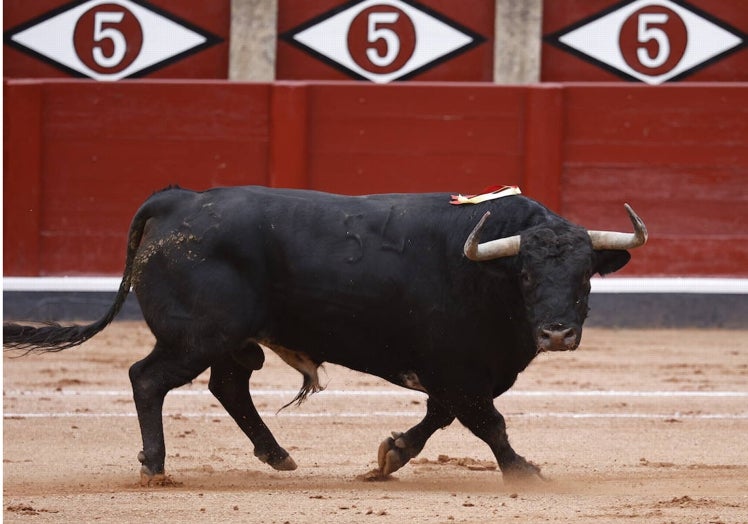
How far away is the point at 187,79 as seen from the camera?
10539 millimetres

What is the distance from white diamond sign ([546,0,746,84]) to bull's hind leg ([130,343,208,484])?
6.17 metres

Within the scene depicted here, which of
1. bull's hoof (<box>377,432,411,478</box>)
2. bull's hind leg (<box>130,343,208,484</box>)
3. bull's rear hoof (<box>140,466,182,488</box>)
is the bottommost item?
bull's rear hoof (<box>140,466,182,488</box>)

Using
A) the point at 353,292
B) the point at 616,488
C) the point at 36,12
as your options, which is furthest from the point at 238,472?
the point at 36,12

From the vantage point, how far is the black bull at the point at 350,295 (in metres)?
4.75

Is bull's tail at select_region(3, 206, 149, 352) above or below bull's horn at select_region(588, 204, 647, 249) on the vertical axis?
below

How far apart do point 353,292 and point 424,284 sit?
23 cm

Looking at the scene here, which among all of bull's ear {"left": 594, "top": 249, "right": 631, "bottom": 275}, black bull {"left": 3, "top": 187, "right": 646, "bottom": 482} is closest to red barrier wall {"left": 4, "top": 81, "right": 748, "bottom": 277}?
black bull {"left": 3, "top": 187, "right": 646, "bottom": 482}

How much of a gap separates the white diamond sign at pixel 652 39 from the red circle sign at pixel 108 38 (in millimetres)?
2950

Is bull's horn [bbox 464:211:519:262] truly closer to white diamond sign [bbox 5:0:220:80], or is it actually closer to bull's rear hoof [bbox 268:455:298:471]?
bull's rear hoof [bbox 268:455:298:471]

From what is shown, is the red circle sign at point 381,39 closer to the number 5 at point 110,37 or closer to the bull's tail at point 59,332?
the number 5 at point 110,37

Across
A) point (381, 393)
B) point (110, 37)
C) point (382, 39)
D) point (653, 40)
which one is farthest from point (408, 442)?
point (110, 37)

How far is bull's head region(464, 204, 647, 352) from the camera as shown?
4.36 meters

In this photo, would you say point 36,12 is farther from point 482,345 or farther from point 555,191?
point 482,345

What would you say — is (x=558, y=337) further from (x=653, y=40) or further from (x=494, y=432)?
(x=653, y=40)
